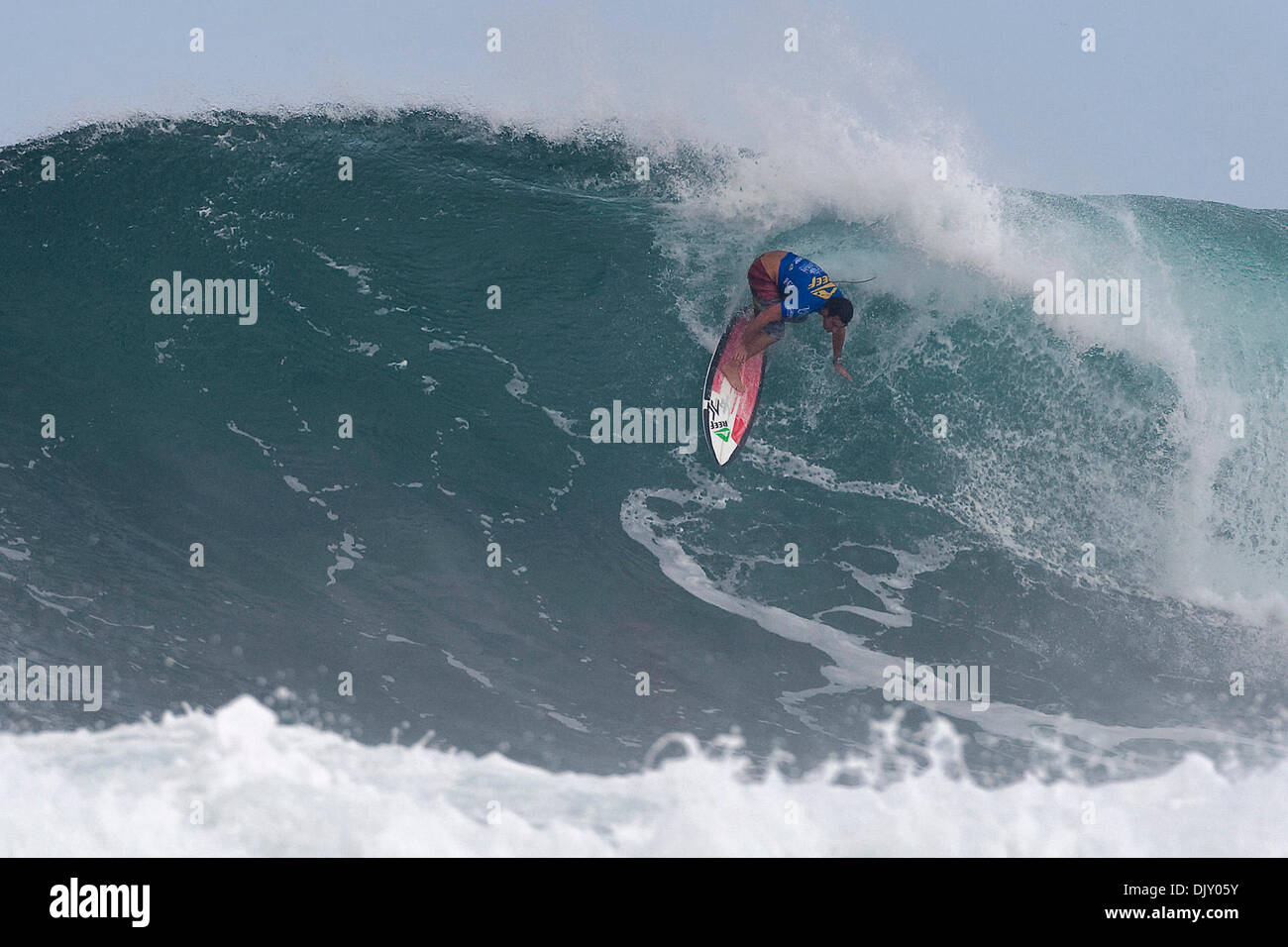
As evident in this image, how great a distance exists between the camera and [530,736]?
940cm

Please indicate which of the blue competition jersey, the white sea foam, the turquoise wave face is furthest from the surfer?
the white sea foam

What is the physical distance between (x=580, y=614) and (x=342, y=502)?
2.63m

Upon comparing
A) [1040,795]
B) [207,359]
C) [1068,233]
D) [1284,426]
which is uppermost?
[1068,233]

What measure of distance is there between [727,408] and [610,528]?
1678mm

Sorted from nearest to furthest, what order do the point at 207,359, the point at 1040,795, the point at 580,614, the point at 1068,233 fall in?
the point at 1040,795
the point at 580,614
the point at 207,359
the point at 1068,233

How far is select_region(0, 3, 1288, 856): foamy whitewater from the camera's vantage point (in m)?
8.98

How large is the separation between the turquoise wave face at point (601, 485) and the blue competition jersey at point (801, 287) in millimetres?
439

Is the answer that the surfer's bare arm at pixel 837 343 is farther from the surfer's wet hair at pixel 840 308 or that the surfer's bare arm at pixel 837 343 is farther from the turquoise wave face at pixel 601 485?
the turquoise wave face at pixel 601 485

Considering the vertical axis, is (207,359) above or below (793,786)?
above

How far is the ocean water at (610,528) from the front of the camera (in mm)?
8984

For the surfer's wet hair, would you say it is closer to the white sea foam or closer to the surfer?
the surfer

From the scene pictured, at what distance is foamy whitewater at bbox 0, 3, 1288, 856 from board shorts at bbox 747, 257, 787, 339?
247mm

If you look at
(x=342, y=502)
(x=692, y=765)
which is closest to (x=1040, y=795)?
(x=692, y=765)

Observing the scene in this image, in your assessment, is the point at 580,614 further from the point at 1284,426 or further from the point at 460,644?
the point at 1284,426
